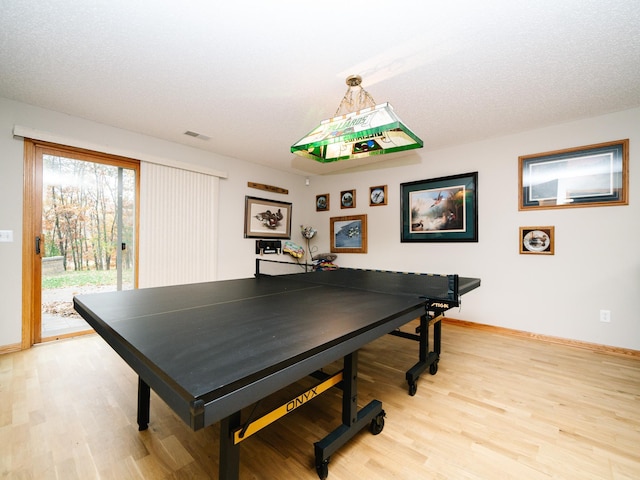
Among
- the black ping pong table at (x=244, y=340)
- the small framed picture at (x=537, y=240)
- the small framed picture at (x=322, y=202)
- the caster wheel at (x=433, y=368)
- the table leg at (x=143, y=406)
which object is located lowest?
the caster wheel at (x=433, y=368)

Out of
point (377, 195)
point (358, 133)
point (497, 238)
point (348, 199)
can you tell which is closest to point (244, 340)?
point (358, 133)

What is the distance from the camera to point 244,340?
3.35 ft

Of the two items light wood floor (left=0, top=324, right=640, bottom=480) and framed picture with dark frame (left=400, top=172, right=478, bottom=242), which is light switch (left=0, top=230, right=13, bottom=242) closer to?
light wood floor (left=0, top=324, right=640, bottom=480)

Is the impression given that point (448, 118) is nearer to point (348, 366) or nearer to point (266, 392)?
point (348, 366)

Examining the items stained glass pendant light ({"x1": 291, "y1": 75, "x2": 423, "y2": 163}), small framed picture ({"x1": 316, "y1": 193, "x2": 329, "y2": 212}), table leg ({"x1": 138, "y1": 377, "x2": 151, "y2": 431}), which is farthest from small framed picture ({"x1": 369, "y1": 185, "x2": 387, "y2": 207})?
table leg ({"x1": 138, "y1": 377, "x2": 151, "y2": 431})

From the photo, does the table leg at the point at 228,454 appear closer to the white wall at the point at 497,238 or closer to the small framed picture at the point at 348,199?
the white wall at the point at 497,238

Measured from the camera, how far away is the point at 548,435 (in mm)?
1595

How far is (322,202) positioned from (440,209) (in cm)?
228

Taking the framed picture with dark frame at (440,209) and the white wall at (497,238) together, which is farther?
the framed picture with dark frame at (440,209)

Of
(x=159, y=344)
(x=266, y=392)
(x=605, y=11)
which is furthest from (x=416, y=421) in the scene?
(x=605, y=11)

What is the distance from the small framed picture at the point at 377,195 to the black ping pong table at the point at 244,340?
2601mm

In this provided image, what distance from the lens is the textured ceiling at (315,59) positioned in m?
1.63

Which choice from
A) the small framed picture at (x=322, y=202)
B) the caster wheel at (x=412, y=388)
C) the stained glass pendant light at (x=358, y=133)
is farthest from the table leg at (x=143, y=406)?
the small framed picture at (x=322, y=202)

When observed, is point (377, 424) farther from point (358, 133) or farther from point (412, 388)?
point (358, 133)
